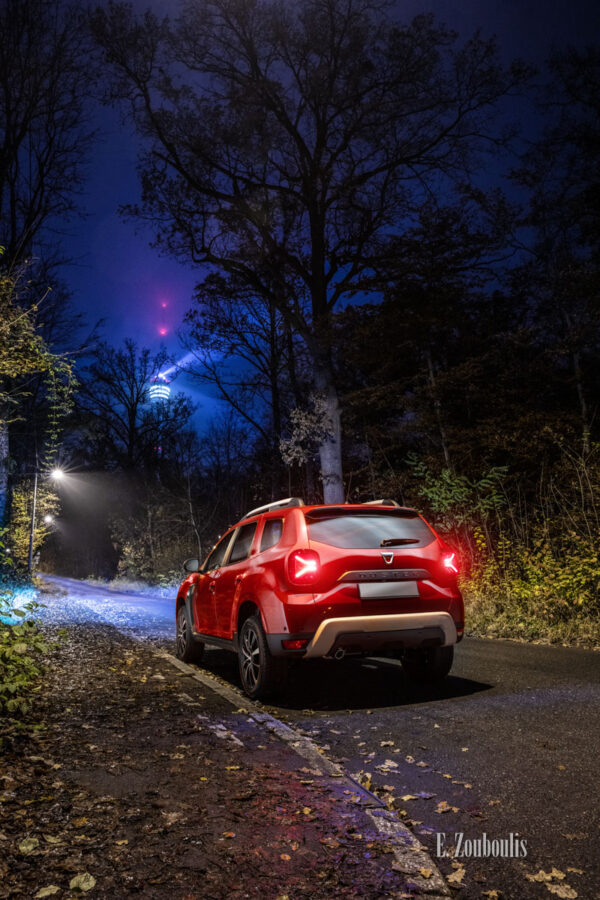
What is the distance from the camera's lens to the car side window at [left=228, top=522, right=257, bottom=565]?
7.41m

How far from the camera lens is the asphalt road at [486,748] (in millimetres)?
3035

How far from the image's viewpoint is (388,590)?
609 centimetres

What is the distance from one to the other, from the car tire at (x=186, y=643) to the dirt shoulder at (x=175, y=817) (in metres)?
3.14

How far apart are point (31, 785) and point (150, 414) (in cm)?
4109

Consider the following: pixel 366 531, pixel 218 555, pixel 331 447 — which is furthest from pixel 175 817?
pixel 331 447

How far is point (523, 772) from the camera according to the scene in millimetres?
4117

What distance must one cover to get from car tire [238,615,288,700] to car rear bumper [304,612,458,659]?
1.56 feet

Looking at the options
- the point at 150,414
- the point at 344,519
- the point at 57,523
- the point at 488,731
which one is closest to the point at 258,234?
the point at 344,519

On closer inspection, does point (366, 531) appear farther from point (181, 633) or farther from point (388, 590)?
point (181, 633)

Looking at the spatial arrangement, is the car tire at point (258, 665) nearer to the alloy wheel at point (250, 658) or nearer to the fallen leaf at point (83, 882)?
the alloy wheel at point (250, 658)

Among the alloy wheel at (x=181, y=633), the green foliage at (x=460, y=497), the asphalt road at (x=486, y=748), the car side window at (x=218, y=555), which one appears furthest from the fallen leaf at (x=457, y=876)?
the green foliage at (x=460, y=497)

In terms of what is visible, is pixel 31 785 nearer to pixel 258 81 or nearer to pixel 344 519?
pixel 344 519

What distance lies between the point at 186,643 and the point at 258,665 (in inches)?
111

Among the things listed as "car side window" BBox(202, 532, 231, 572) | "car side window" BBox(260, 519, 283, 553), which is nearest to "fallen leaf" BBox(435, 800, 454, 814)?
"car side window" BBox(260, 519, 283, 553)
